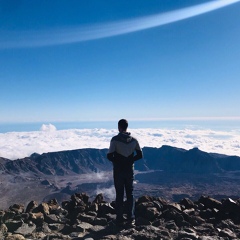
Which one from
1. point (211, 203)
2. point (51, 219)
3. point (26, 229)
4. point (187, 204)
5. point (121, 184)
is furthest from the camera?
point (187, 204)

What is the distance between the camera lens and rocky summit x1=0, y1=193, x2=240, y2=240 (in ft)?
40.4

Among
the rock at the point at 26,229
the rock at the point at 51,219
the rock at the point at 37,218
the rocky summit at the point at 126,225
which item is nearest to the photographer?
the rocky summit at the point at 126,225

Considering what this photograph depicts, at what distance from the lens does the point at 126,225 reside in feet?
44.5

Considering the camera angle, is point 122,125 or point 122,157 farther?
point 122,157

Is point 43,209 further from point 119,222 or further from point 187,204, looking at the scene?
point 187,204

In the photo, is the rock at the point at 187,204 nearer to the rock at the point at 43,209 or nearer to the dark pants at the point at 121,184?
the dark pants at the point at 121,184

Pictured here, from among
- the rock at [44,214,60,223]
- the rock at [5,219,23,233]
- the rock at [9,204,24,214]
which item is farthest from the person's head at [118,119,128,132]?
the rock at [9,204,24,214]

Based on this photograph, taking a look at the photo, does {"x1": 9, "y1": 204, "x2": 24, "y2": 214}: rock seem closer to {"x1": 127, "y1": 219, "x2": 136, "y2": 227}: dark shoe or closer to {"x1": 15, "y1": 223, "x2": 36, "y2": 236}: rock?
{"x1": 15, "y1": 223, "x2": 36, "y2": 236}: rock

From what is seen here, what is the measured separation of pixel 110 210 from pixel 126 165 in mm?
4707

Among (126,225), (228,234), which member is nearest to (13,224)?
(126,225)

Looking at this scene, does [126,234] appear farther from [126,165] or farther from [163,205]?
[163,205]

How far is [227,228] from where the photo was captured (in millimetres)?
13359

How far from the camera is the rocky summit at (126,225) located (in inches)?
485

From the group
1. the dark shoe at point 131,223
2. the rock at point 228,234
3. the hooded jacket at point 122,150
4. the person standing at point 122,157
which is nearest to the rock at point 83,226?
the person standing at point 122,157
